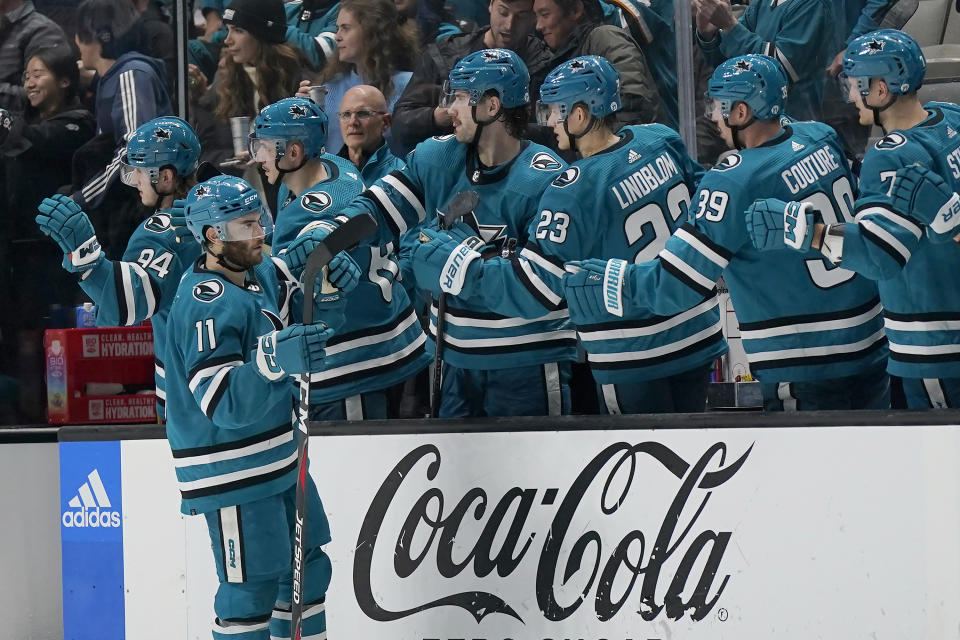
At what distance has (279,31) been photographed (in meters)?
5.48

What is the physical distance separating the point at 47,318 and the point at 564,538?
330cm

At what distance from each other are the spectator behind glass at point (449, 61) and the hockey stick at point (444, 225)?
1277mm

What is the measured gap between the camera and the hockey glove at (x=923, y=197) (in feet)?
10.2

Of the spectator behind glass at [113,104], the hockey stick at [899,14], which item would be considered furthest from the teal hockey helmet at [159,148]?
the hockey stick at [899,14]

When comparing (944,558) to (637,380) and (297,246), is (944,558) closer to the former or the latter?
(637,380)

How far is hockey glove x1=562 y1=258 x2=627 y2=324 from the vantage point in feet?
11.1

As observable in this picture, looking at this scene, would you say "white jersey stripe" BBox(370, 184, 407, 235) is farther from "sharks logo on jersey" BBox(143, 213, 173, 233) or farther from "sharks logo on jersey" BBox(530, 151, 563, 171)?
"sharks logo on jersey" BBox(143, 213, 173, 233)

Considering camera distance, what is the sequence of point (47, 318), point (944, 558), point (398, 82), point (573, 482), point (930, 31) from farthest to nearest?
point (47, 318) → point (398, 82) → point (930, 31) → point (573, 482) → point (944, 558)

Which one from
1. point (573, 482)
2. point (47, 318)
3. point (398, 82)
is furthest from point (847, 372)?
point (47, 318)

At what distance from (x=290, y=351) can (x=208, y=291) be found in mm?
310

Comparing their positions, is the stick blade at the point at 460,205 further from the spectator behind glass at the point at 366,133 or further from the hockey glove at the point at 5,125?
the hockey glove at the point at 5,125

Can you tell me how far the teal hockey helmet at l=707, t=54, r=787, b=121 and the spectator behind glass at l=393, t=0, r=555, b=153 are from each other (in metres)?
1.42

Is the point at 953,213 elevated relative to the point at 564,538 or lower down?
elevated

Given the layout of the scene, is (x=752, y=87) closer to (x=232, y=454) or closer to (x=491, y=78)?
(x=491, y=78)
